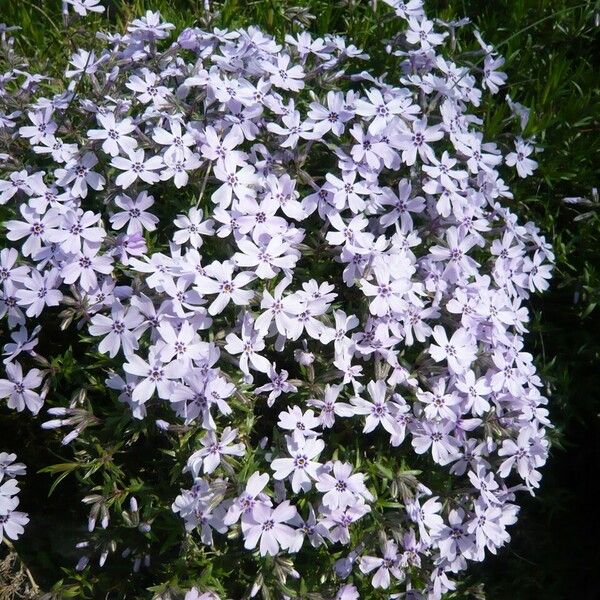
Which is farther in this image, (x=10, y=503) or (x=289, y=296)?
(x=10, y=503)

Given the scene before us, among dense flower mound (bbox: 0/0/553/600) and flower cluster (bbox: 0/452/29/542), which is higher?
dense flower mound (bbox: 0/0/553/600)

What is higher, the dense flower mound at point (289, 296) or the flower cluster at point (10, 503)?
the dense flower mound at point (289, 296)

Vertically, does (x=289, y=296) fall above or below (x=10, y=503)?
above

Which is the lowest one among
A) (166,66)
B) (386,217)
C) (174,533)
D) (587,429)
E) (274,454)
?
(587,429)

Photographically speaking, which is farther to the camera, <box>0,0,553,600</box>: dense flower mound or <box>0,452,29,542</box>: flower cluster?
<box>0,452,29,542</box>: flower cluster

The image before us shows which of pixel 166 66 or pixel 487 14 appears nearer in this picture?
pixel 166 66

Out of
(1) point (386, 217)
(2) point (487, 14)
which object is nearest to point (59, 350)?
(1) point (386, 217)

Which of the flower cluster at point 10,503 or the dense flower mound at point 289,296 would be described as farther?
the flower cluster at point 10,503

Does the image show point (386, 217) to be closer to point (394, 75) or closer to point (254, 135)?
point (254, 135)
